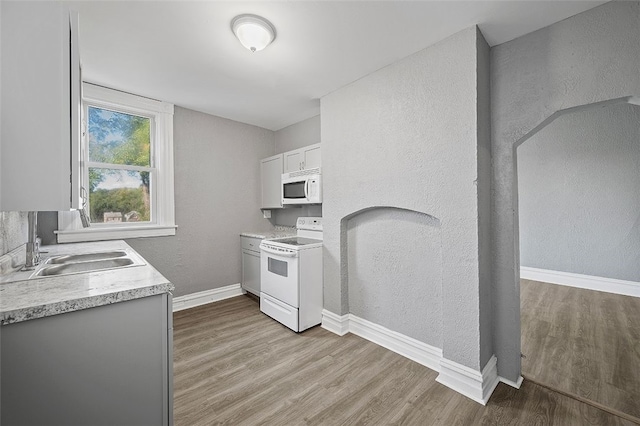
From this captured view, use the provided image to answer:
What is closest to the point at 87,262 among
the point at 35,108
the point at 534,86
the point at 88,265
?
the point at 88,265

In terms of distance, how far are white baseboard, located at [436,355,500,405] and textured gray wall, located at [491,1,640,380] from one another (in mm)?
157

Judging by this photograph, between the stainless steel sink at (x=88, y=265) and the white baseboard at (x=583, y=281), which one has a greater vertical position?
the stainless steel sink at (x=88, y=265)

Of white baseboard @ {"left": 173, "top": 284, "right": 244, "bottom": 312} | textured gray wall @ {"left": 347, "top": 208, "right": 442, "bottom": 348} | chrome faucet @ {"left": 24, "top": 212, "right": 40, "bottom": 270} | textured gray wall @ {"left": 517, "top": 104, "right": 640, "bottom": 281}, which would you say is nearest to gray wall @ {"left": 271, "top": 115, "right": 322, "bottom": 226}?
textured gray wall @ {"left": 347, "top": 208, "right": 442, "bottom": 348}

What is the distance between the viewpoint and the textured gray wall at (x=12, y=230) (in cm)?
156

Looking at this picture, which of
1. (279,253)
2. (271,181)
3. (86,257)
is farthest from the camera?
(271,181)

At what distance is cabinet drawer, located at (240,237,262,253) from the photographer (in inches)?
142

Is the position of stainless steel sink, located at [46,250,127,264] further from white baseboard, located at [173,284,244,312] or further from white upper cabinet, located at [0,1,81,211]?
white baseboard, located at [173,284,244,312]

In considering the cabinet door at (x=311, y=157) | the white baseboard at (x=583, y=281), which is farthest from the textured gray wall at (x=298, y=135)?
the white baseboard at (x=583, y=281)

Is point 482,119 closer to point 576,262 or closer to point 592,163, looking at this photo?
point 592,163

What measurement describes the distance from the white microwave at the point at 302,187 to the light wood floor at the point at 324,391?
1523 mm

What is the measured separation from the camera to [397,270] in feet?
7.98

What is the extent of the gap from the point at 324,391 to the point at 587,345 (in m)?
2.43

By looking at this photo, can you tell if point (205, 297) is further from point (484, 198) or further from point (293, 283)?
point (484, 198)

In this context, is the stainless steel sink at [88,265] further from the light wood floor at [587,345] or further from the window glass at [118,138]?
the light wood floor at [587,345]
